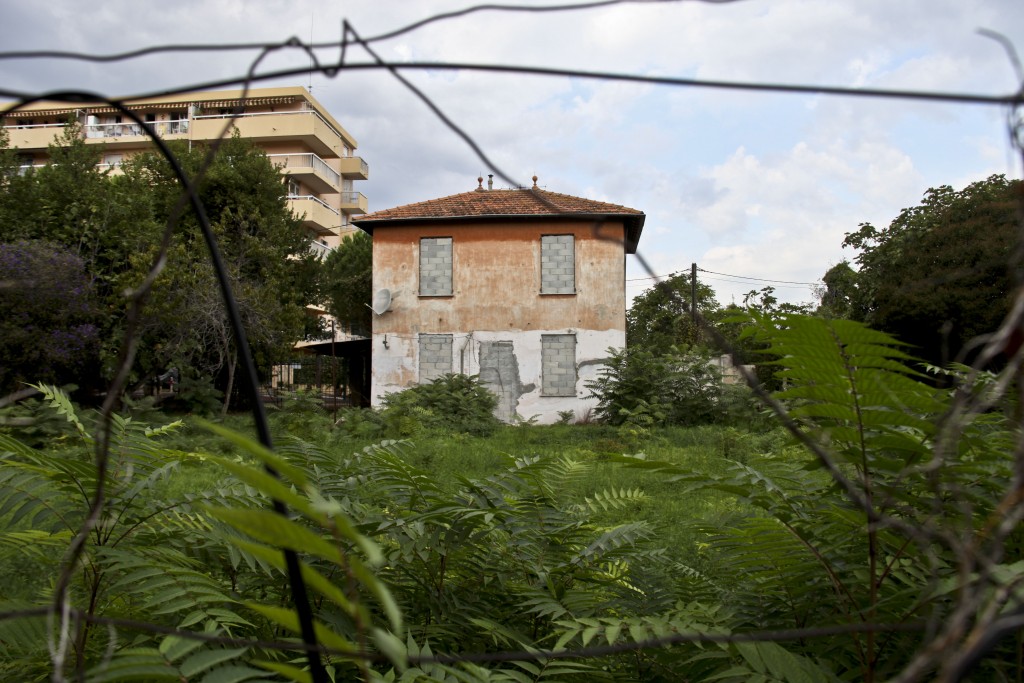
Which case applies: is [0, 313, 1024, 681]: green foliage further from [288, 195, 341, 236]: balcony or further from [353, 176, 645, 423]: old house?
[288, 195, 341, 236]: balcony

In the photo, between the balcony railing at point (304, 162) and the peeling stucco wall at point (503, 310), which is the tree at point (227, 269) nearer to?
the peeling stucco wall at point (503, 310)

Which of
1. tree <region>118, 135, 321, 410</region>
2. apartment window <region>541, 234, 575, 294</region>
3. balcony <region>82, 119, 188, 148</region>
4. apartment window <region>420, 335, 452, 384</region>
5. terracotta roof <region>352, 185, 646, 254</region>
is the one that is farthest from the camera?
balcony <region>82, 119, 188, 148</region>

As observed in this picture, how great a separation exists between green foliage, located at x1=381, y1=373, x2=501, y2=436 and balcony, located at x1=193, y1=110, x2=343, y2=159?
70.7ft

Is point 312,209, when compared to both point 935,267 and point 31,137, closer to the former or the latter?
point 31,137

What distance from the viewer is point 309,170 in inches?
1337

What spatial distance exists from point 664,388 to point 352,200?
3011 cm

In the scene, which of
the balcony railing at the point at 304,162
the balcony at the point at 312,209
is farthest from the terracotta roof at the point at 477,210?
the balcony railing at the point at 304,162

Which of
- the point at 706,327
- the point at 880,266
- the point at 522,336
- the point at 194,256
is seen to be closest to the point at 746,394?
the point at 522,336

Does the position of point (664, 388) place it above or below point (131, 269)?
below

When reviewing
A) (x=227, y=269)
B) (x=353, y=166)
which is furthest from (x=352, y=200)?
(x=227, y=269)

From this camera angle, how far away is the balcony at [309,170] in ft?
112

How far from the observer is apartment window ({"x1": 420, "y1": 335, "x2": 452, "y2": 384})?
19.0m

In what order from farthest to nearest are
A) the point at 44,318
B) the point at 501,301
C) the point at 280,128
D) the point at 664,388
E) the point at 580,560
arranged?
the point at 280,128 < the point at 501,301 < the point at 664,388 < the point at 44,318 < the point at 580,560

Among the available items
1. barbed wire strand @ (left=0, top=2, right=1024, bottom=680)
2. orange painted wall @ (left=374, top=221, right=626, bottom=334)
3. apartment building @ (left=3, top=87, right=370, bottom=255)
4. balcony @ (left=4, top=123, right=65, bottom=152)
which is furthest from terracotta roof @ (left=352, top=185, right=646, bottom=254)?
balcony @ (left=4, top=123, right=65, bottom=152)
